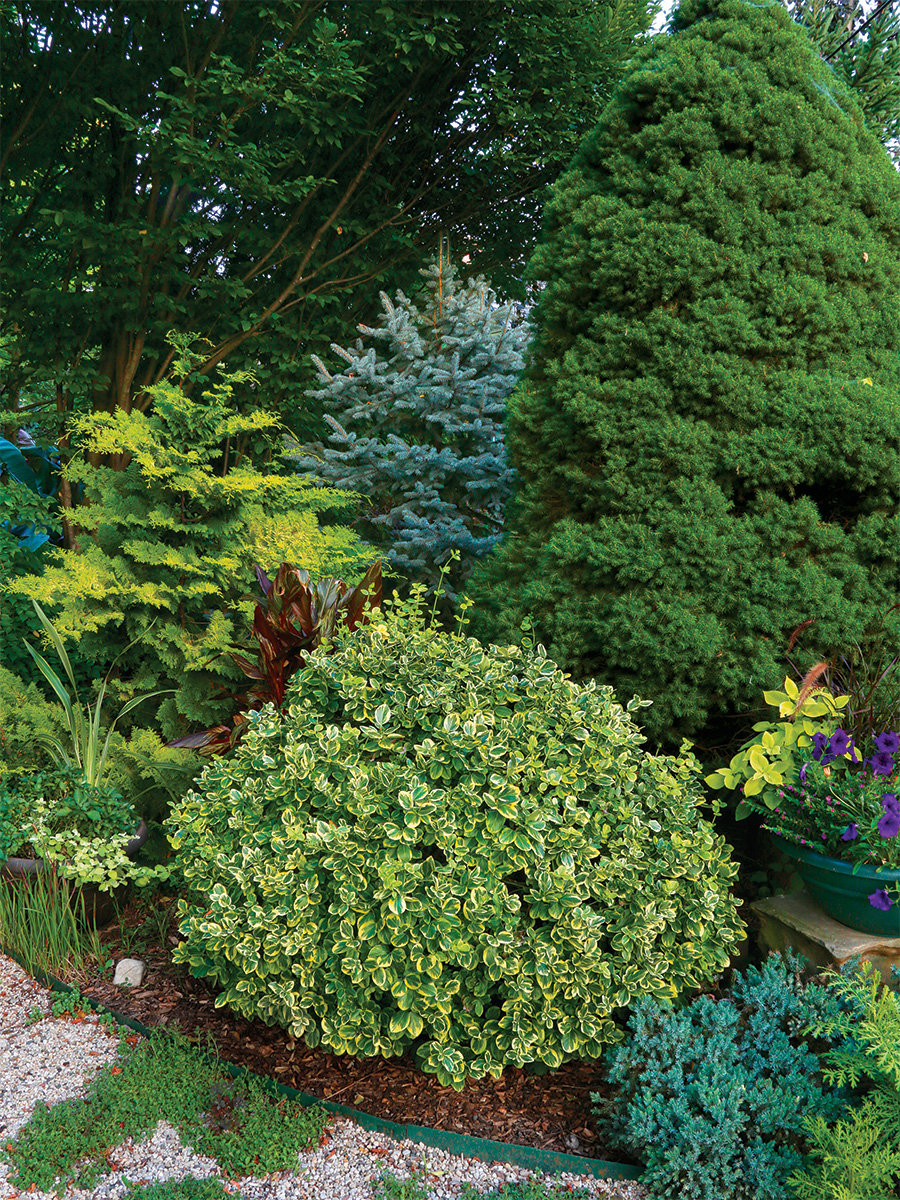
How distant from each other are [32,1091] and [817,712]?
8.96ft

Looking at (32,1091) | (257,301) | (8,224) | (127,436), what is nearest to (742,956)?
(32,1091)

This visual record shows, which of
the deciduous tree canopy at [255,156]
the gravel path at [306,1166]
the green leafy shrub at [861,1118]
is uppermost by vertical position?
the deciduous tree canopy at [255,156]

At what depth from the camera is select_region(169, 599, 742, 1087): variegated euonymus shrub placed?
7.42 ft

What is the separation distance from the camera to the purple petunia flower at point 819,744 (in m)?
2.59

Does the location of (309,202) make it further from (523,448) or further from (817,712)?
(817,712)

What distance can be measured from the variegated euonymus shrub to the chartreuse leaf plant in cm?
20

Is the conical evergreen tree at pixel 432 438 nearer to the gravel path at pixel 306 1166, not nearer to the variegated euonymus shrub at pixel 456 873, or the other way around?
the variegated euonymus shrub at pixel 456 873

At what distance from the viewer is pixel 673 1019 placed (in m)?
2.32

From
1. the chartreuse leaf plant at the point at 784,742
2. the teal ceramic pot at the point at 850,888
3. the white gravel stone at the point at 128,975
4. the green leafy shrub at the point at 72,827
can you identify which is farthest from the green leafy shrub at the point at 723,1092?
the green leafy shrub at the point at 72,827

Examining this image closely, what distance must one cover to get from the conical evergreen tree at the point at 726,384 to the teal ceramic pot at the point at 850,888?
68 centimetres

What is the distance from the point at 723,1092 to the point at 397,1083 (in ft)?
3.13

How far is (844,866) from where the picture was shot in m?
2.48

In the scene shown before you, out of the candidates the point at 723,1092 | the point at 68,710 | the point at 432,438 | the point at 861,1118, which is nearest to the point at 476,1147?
the point at 723,1092

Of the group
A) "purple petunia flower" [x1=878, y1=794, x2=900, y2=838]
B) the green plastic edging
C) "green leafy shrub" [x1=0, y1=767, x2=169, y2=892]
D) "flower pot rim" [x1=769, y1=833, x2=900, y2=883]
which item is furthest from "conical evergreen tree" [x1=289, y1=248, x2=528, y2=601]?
the green plastic edging
